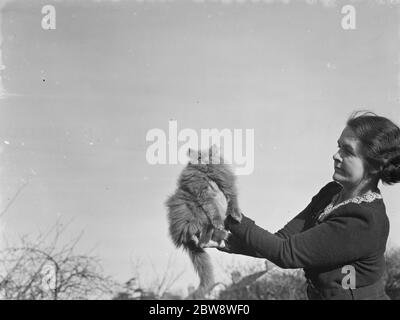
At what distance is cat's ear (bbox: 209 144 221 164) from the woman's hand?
0.08 metres

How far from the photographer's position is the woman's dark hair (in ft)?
5.74

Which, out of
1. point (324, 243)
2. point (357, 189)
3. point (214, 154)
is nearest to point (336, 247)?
point (324, 243)

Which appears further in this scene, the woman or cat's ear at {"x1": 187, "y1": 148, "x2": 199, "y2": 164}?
cat's ear at {"x1": 187, "y1": 148, "x2": 199, "y2": 164}

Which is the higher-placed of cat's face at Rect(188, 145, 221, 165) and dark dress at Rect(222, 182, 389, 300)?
cat's face at Rect(188, 145, 221, 165)

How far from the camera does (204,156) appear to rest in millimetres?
1828

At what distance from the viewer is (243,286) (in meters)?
2.41

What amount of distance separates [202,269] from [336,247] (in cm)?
55

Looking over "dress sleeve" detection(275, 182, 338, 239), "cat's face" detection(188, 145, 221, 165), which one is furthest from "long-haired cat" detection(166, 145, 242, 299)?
"dress sleeve" detection(275, 182, 338, 239)

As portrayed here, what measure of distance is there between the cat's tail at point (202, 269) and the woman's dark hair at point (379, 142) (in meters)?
0.69

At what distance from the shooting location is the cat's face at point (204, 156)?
5.97ft

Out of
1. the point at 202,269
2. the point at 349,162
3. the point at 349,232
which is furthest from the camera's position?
the point at 202,269

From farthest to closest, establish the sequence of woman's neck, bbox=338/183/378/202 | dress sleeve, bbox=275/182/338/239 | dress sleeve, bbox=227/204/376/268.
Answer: dress sleeve, bbox=275/182/338/239 → woman's neck, bbox=338/183/378/202 → dress sleeve, bbox=227/204/376/268

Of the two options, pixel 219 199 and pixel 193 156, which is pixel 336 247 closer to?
pixel 219 199

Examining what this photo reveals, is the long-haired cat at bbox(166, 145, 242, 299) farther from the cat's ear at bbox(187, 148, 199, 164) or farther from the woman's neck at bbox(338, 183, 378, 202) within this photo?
the woman's neck at bbox(338, 183, 378, 202)
